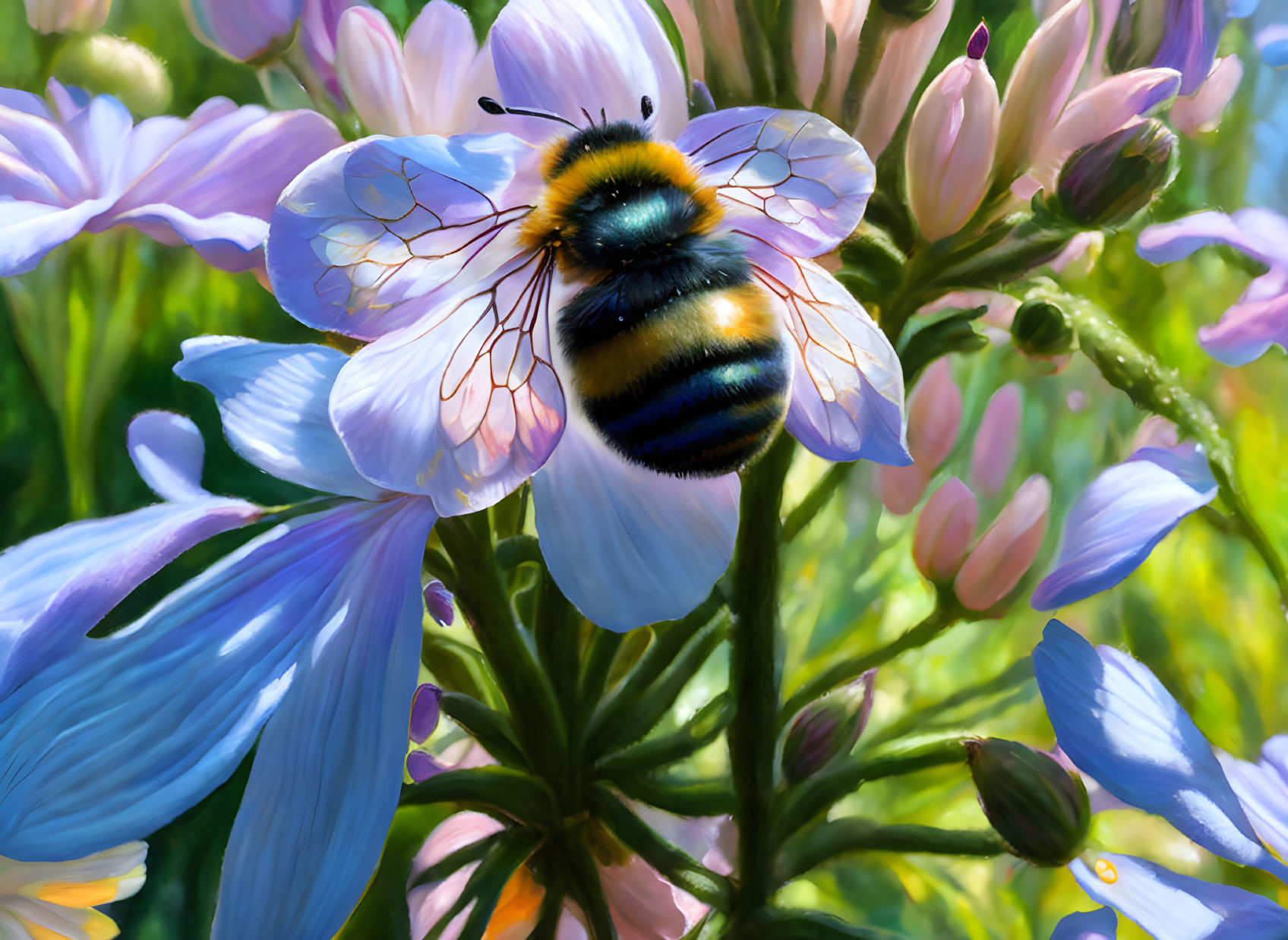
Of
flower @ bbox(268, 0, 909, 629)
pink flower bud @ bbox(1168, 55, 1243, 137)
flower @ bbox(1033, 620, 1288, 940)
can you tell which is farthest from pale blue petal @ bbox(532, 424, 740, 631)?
pink flower bud @ bbox(1168, 55, 1243, 137)

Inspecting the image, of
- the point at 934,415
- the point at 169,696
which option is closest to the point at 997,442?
the point at 934,415

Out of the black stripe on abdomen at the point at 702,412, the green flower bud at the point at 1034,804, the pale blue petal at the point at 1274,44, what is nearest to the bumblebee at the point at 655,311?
the black stripe on abdomen at the point at 702,412

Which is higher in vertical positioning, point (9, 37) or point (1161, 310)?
point (9, 37)

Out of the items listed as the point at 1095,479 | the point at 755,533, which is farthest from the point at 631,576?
the point at 1095,479

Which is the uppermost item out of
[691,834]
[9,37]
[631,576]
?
[9,37]

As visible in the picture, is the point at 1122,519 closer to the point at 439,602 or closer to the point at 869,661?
the point at 869,661

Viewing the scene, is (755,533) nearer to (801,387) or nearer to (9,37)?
(801,387)

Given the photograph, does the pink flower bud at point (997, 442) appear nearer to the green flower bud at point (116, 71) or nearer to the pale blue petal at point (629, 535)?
the pale blue petal at point (629, 535)
